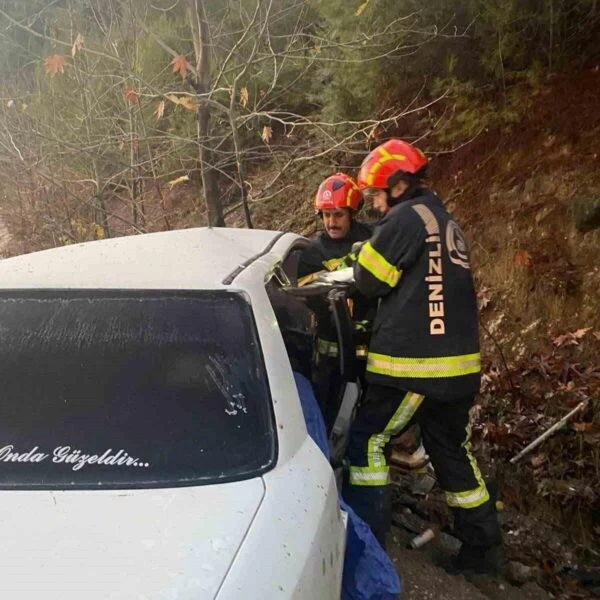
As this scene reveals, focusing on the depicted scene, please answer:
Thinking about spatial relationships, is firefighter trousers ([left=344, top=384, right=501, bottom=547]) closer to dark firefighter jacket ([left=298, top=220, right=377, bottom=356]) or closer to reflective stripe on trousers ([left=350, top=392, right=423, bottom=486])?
reflective stripe on trousers ([left=350, top=392, right=423, bottom=486])

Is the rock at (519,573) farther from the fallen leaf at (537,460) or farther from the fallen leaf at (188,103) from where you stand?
the fallen leaf at (188,103)

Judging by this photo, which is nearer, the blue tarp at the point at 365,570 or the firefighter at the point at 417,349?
the blue tarp at the point at 365,570

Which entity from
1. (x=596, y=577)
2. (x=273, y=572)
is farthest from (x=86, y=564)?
(x=596, y=577)

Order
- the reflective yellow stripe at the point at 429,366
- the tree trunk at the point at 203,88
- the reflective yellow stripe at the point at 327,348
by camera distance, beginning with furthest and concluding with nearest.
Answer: the tree trunk at the point at 203,88
the reflective yellow stripe at the point at 327,348
the reflective yellow stripe at the point at 429,366

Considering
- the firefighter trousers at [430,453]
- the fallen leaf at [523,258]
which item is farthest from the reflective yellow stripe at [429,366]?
the fallen leaf at [523,258]

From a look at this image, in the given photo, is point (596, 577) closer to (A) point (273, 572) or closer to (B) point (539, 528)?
(B) point (539, 528)

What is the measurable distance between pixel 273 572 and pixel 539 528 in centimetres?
277

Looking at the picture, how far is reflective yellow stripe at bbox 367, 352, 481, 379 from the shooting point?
113 inches

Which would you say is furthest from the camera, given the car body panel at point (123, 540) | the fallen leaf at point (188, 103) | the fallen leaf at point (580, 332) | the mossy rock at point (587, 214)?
the mossy rock at point (587, 214)

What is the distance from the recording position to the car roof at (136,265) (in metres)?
2.22

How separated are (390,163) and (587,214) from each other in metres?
2.99

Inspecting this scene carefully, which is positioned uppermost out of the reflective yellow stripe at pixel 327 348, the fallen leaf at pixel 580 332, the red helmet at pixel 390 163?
the red helmet at pixel 390 163

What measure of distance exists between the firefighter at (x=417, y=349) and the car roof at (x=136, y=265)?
2.00 ft

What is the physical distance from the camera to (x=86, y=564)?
1.37 metres
